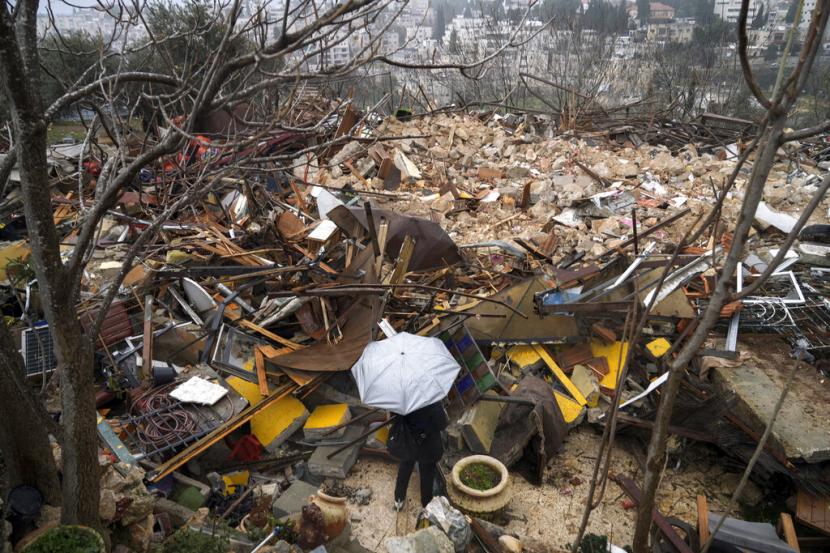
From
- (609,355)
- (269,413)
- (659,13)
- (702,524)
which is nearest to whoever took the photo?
(702,524)

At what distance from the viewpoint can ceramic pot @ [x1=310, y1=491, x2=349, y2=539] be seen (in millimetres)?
4121

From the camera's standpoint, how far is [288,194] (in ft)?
33.9

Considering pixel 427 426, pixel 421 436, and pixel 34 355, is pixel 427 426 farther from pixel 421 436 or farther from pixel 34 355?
pixel 34 355

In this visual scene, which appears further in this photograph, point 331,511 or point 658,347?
point 658,347

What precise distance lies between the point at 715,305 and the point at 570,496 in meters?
4.21

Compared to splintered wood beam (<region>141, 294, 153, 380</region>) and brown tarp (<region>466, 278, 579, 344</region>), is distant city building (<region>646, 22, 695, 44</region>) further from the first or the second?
splintered wood beam (<region>141, 294, 153, 380</region>)

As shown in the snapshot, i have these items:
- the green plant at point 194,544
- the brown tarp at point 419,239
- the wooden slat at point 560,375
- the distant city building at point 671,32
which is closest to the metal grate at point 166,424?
the green plant at point 194,544

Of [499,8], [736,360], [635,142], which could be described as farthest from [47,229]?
[499,8]

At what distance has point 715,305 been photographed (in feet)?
5.61

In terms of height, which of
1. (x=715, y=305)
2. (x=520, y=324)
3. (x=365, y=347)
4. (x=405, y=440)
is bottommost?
(x=520, y=324)

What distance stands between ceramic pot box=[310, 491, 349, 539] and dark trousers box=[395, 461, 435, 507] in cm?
91

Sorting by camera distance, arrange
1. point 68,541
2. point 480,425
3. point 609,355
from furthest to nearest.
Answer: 1. point 609,355
2. point 480,425
3. point 68,541

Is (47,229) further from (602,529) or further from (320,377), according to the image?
(602,529)

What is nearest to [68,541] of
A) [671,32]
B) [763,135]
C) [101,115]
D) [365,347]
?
[101,115]
